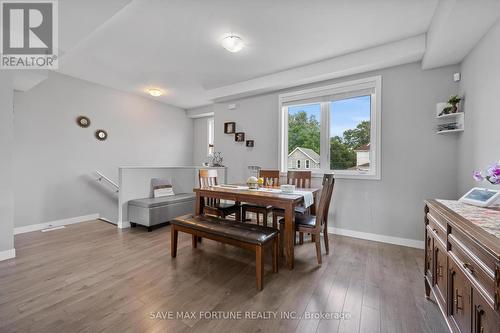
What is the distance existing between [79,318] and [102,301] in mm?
199

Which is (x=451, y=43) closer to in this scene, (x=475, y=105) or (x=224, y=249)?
(x=475, y=105)

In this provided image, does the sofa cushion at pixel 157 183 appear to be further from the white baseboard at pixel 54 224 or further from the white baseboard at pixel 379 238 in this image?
the white baseboard at pixel 379 238

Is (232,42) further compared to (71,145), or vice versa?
(71,145)

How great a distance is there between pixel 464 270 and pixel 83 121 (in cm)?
563

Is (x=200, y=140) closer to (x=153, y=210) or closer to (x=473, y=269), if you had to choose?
(x=153, y=210)

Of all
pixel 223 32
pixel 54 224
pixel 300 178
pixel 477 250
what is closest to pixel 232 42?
pixel 223 32

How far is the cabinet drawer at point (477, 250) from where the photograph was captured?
33.1 inches

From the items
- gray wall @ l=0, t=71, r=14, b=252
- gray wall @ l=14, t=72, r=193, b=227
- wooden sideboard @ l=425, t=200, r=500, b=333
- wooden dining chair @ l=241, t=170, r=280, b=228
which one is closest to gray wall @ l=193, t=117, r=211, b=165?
gray wall @ l=14, t=72, r=193, b=227

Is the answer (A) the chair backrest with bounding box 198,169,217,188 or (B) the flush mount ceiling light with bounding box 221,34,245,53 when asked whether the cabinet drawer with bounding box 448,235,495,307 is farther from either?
(A) the chair backrest with bounding box 198,169,217,188

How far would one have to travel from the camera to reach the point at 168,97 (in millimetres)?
5305

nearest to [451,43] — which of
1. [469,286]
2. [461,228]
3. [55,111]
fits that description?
[461,228]

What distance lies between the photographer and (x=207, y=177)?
11.6 feet

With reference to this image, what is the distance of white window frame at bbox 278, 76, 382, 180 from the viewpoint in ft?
10.5

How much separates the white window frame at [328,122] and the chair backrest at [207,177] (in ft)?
4.40
